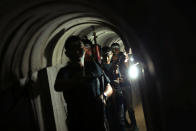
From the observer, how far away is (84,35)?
6258 mm

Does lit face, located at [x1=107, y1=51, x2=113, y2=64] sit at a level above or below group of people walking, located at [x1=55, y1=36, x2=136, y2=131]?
above

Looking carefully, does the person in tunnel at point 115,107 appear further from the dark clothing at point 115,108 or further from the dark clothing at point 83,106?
the dark clothing at point 83,106

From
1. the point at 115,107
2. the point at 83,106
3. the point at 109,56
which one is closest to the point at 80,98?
the point at 83,106

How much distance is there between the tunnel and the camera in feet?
5.64

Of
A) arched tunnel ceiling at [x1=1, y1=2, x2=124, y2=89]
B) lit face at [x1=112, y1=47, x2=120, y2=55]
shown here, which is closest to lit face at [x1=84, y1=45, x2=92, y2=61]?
arched tunnel ceiling at [x1=1, y1=2, x2=124, y2=89]

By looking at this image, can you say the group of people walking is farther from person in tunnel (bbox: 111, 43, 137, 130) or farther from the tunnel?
person in tunnel (bbox: 111, 43, 137, 130)

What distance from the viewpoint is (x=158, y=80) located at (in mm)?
1995

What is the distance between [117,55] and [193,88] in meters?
3.74

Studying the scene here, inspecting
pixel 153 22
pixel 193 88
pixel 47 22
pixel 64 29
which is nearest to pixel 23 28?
pixel 47 22

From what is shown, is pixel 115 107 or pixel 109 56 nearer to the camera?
pixel 115 107

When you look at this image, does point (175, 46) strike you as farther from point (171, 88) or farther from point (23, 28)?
point (23, 28)

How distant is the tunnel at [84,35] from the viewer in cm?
172

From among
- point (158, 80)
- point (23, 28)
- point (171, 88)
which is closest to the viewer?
point (171, 88)

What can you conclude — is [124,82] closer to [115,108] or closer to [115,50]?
[115,108]
